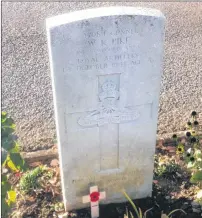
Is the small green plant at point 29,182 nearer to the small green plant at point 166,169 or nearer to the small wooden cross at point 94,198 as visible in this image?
the small wooden cross at point 94,198

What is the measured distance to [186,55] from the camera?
219 inches

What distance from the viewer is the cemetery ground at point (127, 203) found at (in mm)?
3338

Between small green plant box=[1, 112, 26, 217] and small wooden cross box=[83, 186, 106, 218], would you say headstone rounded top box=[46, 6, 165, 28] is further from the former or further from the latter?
small wooden cross box=[83, 186, 106, 218]

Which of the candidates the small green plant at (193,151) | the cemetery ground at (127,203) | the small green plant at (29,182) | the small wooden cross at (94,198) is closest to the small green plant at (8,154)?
the cemetery ground at (127,203)

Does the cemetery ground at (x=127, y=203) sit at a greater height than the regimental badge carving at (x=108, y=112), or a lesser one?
lesser

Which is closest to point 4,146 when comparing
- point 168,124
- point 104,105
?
point 104,105

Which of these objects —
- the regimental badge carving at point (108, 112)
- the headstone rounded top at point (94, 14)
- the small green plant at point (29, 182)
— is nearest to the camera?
the headstone rounded top at point (94, 14)

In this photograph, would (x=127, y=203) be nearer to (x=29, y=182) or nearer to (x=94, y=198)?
(x=94, y=198)

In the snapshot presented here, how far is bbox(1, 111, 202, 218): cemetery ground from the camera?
3338 mm

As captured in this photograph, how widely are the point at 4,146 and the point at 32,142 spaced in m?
1.54

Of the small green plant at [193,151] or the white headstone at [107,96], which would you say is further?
the small green plant at [193,151]

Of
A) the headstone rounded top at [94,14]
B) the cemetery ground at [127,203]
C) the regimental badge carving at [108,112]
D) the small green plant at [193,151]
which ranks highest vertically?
the headstone rounded top at [94,14]

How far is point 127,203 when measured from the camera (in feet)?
11.3

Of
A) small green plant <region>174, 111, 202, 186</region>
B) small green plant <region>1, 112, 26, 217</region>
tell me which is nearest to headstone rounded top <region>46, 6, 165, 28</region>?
small green plant <region>1, 112, 26, 217</region>
